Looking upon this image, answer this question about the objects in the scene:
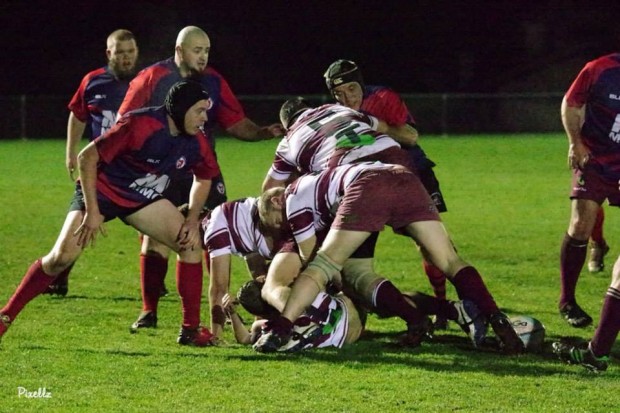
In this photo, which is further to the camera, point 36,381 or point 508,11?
point 508,11

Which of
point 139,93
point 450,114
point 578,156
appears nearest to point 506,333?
point 578,156

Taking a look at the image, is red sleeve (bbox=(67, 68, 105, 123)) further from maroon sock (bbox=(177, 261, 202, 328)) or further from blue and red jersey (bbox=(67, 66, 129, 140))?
maroon sock (bbox=(177, 261, 202, 328))

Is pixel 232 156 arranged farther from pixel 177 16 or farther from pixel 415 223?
pixel 415 223

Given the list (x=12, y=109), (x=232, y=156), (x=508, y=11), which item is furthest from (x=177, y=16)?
(x=232, y=156)

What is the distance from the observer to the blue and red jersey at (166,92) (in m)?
7.96

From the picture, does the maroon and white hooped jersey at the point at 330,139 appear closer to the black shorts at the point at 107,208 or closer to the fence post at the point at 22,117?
the black shorts at the point at 107,208

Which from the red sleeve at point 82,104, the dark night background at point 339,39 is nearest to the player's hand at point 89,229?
the red sleeve at point 82,104

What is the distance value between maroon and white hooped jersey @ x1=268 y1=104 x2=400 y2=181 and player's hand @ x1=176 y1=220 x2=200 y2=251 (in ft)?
2.64

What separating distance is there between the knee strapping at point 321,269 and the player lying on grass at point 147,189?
0.83 m

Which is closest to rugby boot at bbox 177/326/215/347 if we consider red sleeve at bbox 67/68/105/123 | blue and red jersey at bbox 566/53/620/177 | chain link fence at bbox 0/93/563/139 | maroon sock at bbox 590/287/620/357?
maroon sock at bbox 590/287/620/357

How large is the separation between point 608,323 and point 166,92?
3359 mm

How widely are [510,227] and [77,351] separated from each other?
700 centimetres

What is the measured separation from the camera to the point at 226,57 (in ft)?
106

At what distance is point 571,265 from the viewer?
26.7ft
